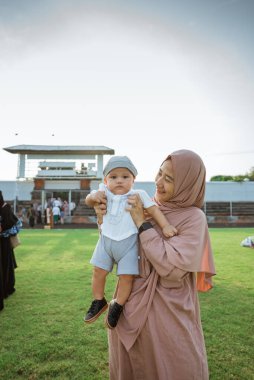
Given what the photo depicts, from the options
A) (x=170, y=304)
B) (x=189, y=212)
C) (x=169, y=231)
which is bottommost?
(x=170, y=304)

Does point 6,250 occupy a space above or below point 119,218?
below

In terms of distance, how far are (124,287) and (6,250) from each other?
4357 mm

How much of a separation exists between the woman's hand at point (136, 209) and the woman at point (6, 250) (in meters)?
3.93

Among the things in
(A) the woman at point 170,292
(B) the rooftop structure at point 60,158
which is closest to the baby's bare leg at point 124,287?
(A) the woman at point 170,292

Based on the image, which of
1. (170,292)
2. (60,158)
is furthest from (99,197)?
(60,158)

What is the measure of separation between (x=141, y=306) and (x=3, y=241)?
4.46m

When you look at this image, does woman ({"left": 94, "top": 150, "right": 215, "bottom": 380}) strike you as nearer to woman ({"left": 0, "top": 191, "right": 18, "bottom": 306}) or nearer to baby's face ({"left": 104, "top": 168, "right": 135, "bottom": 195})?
baby's face ({"left": 104, "top": 168, "right": 135, "bottom": 195})

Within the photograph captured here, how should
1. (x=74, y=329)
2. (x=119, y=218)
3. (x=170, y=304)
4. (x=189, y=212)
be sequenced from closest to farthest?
(x=170, y=304) < (x=189, y=212) < (x=119, y=218) < (x=74, y=329)

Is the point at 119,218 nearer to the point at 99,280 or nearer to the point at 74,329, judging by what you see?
the point at 99,280

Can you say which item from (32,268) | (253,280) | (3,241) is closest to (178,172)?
(3,241)

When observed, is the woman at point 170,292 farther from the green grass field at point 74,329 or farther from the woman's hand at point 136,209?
the green grass field at point 74,329

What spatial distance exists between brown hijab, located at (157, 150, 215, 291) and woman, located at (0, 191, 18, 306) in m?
4.01

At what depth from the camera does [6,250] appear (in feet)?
17.7

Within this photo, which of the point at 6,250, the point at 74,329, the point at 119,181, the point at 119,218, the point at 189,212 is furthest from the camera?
the point at 6,250
